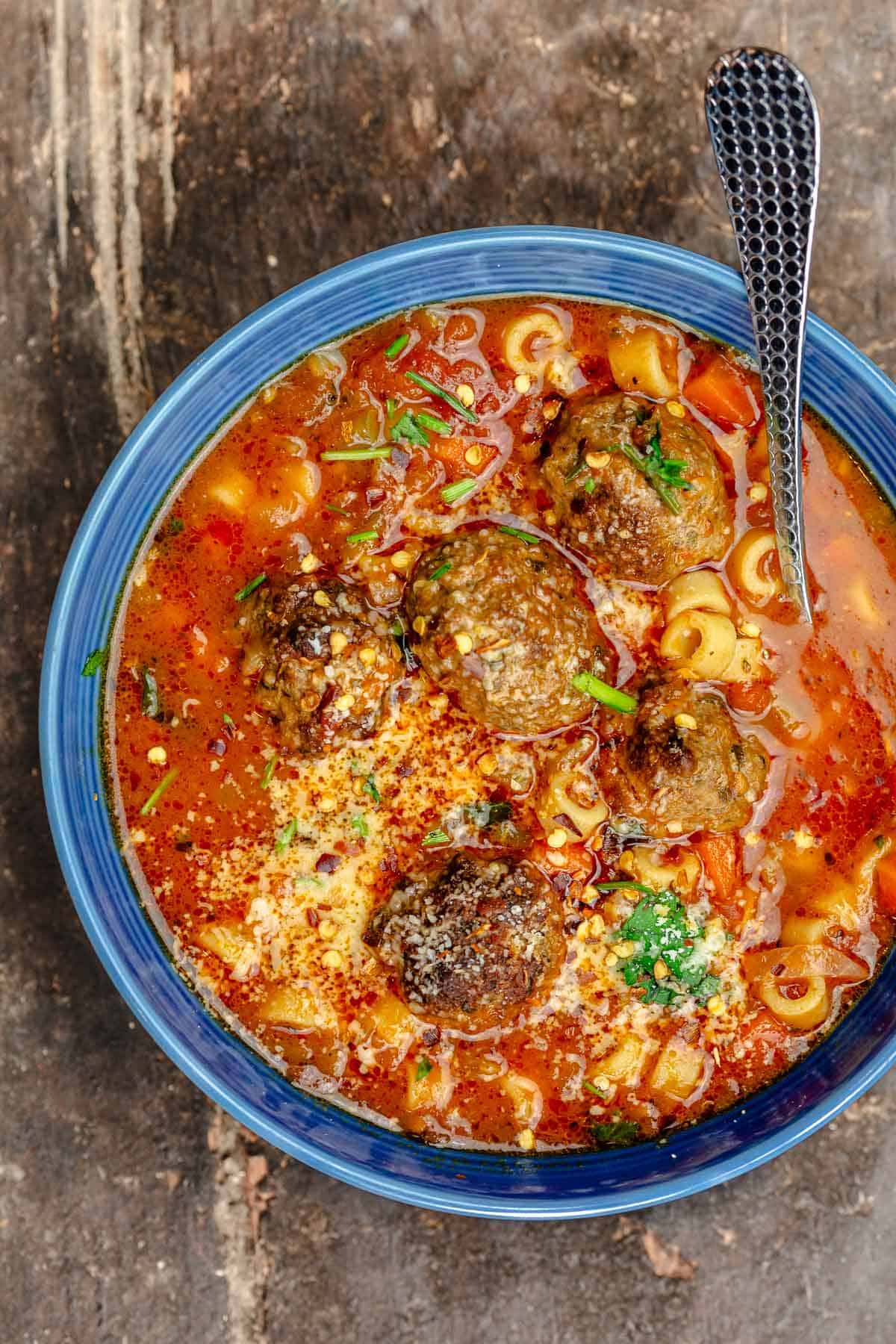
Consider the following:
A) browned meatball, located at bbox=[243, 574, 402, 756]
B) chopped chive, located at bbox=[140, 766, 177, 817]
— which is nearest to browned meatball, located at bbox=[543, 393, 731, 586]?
browned meatball, located at bbox=[243, 574, 402, 756]

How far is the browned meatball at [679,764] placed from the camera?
3830mm

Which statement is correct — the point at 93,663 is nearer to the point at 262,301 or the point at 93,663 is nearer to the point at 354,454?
the point at 354,454

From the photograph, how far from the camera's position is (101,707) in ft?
13.7

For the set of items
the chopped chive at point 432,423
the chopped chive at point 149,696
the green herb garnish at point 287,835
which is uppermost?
the chopped chive at point 432,423

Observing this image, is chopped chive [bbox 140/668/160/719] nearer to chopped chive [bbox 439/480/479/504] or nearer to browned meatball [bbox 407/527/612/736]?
browned meatball [bbox 407/527/612/736]

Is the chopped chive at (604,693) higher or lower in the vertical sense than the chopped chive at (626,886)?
higher

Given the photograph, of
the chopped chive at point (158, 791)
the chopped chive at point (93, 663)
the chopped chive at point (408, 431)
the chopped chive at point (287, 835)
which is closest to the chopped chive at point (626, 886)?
the chopped chive at point (287, 835)

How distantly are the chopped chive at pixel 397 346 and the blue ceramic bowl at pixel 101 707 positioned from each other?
115 mm

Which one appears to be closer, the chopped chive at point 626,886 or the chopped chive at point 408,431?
the chopped chive at point 408,431

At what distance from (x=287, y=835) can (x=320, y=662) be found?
2.61 feet

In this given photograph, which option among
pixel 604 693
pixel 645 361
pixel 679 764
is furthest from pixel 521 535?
pixel 679 764

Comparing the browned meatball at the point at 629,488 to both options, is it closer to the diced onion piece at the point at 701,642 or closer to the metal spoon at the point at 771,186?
the diced onion piece at the point at 701,642

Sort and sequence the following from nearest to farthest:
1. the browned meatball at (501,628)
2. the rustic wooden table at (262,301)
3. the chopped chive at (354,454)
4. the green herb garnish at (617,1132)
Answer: the browned meatball at (501,628) → the chopped chive at (354,454) → the green herb garnish at (617,1132) → the rustic wooden table at (262,301)

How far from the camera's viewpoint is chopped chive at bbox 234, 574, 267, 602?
4055mm
